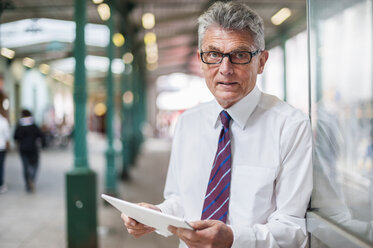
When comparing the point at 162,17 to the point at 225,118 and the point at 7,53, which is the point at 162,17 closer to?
the point at 7,53

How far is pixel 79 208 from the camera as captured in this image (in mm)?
4004

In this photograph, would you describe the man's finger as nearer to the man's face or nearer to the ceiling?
the man's face

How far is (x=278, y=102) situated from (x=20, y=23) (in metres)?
2.18

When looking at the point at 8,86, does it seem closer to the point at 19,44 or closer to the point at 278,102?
the point at 19,44

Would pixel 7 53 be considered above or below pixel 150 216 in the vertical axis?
above

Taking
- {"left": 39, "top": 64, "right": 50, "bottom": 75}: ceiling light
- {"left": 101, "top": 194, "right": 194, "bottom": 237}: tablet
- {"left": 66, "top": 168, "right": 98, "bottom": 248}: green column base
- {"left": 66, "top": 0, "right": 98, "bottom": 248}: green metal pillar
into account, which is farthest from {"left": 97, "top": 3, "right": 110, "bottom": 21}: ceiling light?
{"left": 101, "top": 194, "right": 194, "bottom": 237}: tablet

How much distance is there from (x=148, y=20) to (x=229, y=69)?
28.2 feet

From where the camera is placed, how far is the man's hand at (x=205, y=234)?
1.18 metres

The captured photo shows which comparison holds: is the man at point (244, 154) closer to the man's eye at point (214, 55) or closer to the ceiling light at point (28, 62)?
the man's eye at point (214, 55)

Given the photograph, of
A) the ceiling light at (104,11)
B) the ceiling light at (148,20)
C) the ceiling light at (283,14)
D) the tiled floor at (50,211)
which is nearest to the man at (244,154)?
the tiled floor at (50,211)

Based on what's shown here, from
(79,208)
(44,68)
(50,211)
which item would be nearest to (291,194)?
(44,68)

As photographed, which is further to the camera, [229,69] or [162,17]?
[162,17]

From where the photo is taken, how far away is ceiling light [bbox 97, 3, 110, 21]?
20.3ft

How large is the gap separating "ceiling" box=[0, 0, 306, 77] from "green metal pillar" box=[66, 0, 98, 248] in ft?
Answer: 0.54
